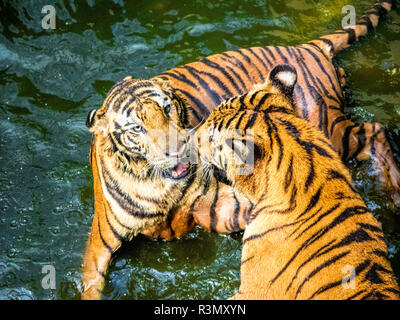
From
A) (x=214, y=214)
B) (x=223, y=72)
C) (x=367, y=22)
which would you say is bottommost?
(x=214, y=214)

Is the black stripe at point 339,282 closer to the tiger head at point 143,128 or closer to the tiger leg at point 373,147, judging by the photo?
the tiger head at point 143,128

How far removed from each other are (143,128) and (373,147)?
2.02 meters

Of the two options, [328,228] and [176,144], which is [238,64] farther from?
[328,228]

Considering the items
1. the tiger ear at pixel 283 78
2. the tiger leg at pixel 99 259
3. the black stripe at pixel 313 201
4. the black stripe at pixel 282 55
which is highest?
the tiger ear at pixel 283 78

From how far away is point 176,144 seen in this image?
9.13 ft

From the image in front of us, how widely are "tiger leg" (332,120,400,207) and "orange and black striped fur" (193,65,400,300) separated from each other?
3.83 feet

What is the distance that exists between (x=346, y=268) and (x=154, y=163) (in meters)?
1.39

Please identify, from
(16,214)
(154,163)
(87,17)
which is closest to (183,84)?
(154,163)

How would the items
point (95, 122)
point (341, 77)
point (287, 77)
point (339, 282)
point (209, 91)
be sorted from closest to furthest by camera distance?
point (339, 282)
point (287, 77)
point (95, 122)
point (209, 91)
point (341, 77)

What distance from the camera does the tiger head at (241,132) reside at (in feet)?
7.67

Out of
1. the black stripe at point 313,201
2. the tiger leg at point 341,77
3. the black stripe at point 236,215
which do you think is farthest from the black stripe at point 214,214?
the tiger leg at point 341,77

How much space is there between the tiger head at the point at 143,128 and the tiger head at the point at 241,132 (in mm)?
175

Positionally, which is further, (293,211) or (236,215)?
(236,215)

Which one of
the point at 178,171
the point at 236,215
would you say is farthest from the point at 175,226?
the point at 178,171
